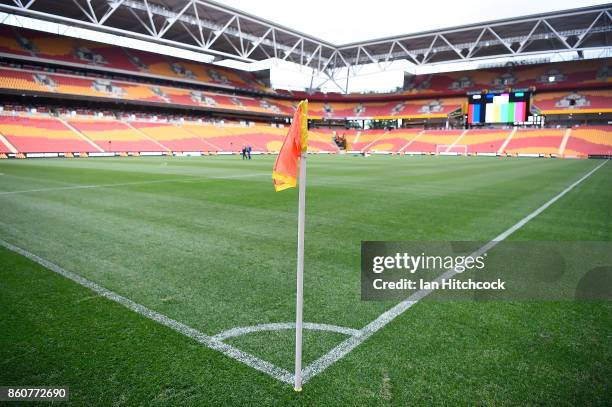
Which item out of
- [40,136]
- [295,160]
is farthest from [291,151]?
[40,136]

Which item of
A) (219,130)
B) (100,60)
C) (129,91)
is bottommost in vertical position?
(219,130)

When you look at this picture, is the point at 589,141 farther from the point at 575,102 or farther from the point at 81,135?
the point at 81,135

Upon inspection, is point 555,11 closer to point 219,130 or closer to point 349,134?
point 349,134

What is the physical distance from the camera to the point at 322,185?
45.2 feet

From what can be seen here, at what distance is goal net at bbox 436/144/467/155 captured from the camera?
5003cm

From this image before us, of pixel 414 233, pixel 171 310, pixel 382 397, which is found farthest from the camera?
pixel 414 233

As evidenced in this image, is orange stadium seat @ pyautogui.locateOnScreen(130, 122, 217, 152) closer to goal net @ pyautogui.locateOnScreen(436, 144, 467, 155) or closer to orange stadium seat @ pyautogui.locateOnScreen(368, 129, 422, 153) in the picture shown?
orange stadium seat @ pyautogui.locateOnScreen(368, 129, 422, 153)

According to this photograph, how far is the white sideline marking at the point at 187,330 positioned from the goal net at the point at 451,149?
2033 inches

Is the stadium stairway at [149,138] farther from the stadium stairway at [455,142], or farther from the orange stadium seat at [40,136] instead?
the stadium stairway at [455,142]

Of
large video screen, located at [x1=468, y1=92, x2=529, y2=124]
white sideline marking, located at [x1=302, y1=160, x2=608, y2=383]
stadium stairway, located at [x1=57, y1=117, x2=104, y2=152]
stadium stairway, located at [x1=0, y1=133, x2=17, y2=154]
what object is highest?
large video screen, located at [x1=468, y1=92, x2=529, y2=124]

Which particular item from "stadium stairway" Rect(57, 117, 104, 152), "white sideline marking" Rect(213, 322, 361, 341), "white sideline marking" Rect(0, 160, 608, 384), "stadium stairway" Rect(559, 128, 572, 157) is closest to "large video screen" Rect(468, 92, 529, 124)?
"stadium stairway" Rect(559, 128, 572, 157)

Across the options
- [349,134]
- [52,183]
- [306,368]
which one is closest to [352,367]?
[306,368]

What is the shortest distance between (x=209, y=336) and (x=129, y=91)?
48841 millimetres

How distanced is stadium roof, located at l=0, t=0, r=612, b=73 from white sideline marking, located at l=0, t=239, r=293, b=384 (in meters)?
35.6
